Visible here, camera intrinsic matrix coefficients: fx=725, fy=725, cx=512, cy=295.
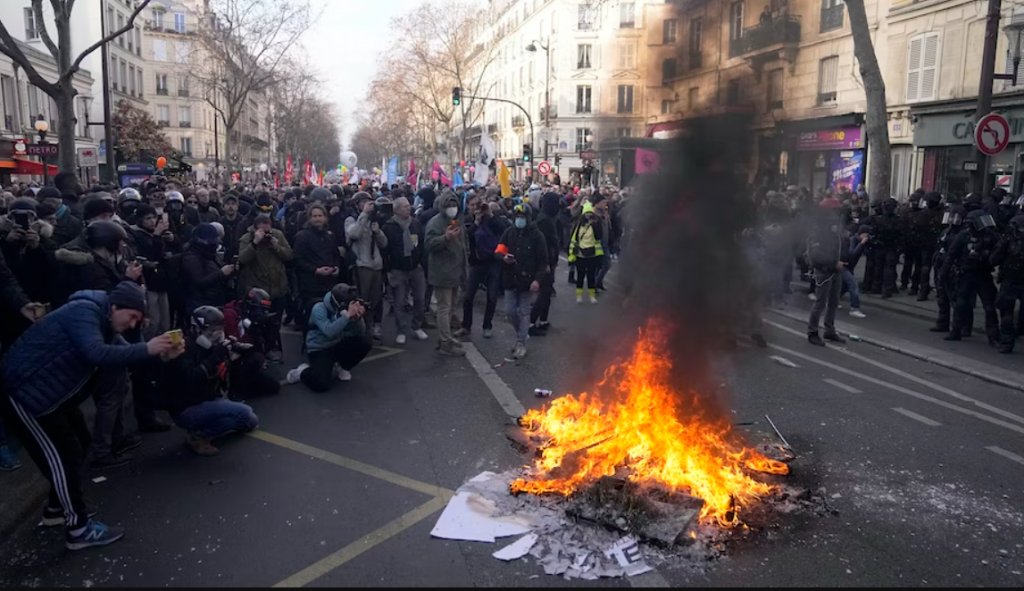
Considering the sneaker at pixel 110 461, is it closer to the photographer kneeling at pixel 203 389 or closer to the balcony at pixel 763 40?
the photographer kneeling at pixel 203 389

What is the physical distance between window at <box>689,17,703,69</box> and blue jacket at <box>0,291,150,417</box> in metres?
4.03

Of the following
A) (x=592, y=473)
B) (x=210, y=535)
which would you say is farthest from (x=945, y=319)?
(x=210, y=535)

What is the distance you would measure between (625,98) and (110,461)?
15.2 feet

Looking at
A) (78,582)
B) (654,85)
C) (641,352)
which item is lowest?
(78,582)

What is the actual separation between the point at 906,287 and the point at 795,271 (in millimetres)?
2008

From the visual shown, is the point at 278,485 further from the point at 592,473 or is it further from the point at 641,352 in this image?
the point at 641,352

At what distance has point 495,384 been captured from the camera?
7.34m

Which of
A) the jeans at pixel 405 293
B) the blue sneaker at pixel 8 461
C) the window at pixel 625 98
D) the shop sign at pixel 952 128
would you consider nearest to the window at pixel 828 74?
the window at pixel 625 98

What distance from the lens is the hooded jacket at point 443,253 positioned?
873 cm

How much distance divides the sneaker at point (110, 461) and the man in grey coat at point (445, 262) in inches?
153

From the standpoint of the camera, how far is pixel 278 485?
490 centimetres

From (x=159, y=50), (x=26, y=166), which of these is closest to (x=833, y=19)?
(x=26, y=166)

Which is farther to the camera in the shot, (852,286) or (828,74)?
(852,286)

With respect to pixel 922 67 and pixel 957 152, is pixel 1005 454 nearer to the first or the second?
pixel 957 152
